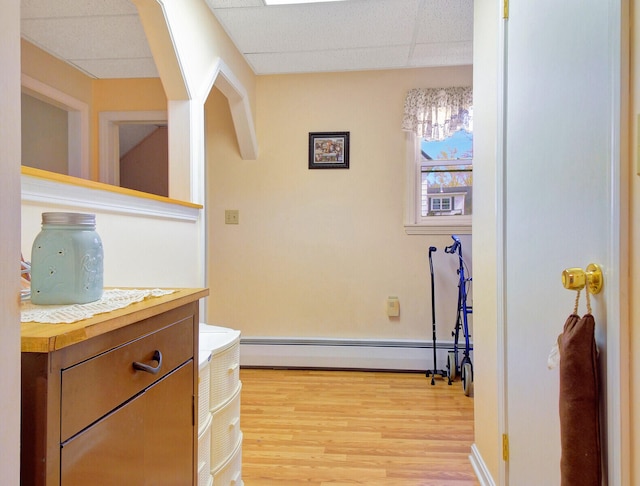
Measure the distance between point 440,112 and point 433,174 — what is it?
0.49 m

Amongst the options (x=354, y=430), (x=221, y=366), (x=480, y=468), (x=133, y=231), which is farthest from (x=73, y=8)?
(x=480, y=468)

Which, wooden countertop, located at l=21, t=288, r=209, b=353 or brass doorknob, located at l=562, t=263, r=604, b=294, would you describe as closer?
wooden countertop, located at l=21, t=288, r=209, b=353

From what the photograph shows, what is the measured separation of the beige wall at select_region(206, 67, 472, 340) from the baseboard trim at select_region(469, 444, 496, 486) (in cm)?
145

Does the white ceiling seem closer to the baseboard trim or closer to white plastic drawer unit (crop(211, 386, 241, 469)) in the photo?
white plastic drawer unit (crop(211, 386, 241, 469))

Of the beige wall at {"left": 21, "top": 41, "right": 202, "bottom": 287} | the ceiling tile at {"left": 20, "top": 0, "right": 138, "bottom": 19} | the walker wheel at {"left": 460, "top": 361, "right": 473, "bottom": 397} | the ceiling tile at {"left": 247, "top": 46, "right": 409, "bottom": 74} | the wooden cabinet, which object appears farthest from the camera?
the ceiling tile at {"left": 247, "top": 46, "right": 409, "bottom": 74}

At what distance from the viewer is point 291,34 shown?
2586 millimetres

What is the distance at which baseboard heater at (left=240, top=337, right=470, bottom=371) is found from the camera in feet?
10.6

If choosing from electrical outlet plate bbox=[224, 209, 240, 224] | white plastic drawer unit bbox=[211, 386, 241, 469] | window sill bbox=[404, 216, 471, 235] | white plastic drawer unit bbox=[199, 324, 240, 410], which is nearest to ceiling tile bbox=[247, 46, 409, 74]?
electrical outlet plate bbox=[224, 209, 240, 224]

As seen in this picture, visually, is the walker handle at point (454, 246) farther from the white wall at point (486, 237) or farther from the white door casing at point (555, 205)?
the white door casing at point (555, 205)

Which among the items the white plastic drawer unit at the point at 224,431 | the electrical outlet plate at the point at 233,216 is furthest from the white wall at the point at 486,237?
the electrical outlet plate at the point at 233,216

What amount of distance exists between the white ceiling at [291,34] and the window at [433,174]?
37 centimetres

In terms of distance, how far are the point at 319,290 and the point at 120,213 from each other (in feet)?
6.99

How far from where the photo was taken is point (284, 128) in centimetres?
336

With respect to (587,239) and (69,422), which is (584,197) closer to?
(587,239)
